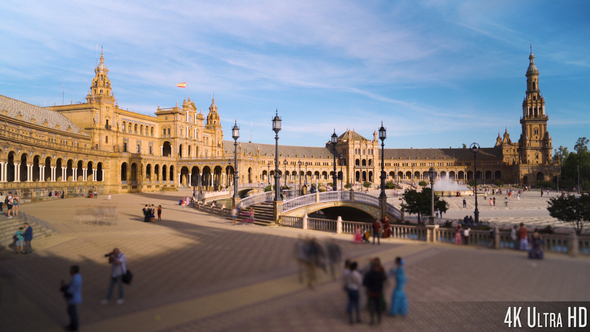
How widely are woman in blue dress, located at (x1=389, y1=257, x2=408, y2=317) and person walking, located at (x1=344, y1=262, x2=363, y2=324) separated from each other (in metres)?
0.70

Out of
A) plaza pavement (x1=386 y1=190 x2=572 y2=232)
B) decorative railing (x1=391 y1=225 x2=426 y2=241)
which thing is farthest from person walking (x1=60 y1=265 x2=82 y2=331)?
plaza pavement (x1=386 y1=190 x2=572 y2=232)

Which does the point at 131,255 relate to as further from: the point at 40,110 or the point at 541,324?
the point at 40,110

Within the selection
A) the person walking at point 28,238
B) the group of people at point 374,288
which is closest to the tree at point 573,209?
the group of people at point 374,288

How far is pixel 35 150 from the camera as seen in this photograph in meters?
42.0

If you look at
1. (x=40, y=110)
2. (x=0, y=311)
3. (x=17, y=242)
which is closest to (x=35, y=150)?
(x=40, y=110)

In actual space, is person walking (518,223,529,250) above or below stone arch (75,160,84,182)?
below

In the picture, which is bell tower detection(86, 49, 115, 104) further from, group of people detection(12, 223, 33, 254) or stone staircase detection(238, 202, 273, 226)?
group of people detection(12, 223, 33, 254)

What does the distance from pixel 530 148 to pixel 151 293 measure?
15035 cm

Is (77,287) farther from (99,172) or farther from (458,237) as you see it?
(99,172)

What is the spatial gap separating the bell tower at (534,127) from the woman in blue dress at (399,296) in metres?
147

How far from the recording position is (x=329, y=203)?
87.9 feet

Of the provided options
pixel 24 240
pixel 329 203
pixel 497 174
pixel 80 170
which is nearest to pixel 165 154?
pixel 80 170

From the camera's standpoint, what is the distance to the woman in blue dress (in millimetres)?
7023

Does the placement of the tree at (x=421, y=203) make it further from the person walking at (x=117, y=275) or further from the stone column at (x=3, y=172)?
the stone column at (x=3, y=172)
